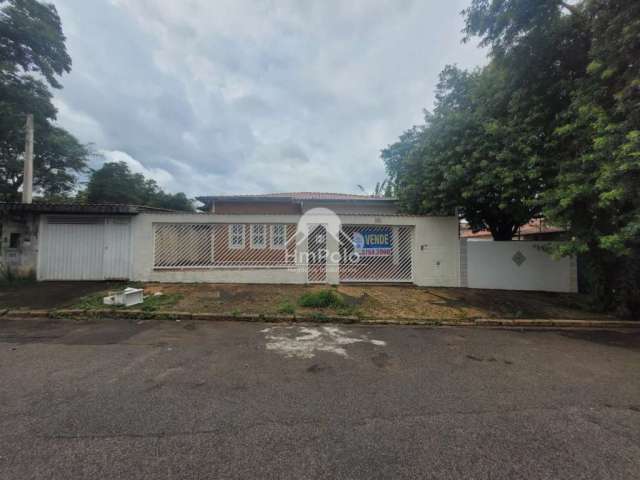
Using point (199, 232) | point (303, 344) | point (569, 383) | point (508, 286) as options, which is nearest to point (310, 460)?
point (303, 344)

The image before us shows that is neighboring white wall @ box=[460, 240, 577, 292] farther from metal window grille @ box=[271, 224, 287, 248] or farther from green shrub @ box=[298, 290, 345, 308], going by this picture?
metal window grille @ box=[271, 224, 287, 248]

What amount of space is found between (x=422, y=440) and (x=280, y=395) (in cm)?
135

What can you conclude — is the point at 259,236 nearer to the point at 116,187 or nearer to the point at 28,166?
the point at 28,166

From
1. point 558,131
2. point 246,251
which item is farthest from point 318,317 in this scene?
point 558,131

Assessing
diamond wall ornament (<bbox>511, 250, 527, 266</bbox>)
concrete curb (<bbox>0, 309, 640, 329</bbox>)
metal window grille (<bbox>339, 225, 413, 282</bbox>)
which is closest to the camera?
concrete curb (<bbox>0, 309, 640, 329</bbox>)

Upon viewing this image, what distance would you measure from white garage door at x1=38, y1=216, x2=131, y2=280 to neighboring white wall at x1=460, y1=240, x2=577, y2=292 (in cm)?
1089

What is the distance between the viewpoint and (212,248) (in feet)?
26.6

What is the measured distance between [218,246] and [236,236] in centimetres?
64

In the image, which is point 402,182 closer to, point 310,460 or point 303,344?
point 303,344

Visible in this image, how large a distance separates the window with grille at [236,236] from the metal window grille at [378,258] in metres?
3.27

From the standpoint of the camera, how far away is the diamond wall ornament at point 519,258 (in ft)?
27.2

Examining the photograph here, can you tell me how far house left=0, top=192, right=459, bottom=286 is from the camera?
7.74m

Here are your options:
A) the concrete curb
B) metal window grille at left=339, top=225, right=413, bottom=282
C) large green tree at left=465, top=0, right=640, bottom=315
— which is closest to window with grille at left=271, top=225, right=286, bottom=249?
metal window grille at left=339, top=225, right=413, bottom=282

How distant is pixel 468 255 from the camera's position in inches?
332
